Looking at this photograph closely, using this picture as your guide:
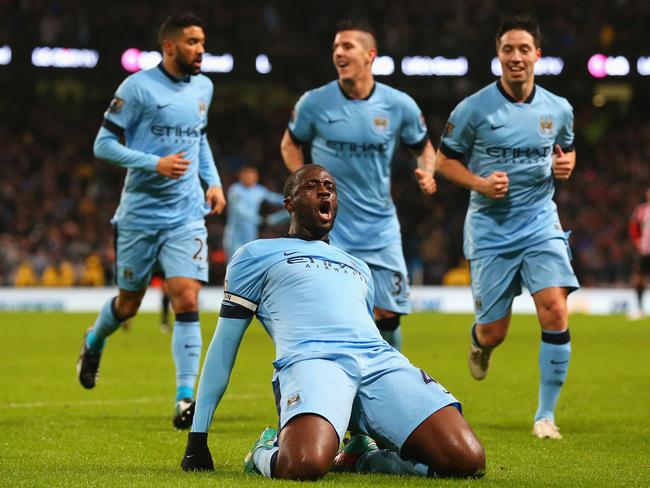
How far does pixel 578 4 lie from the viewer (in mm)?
32562

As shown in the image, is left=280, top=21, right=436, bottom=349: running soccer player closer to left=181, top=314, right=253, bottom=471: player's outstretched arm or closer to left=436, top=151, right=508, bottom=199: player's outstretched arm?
left=436, top=151, right=508, bottom=199: player's outstretched arm

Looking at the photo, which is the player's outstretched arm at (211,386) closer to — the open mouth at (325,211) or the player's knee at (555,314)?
the open mouth at (325,211)

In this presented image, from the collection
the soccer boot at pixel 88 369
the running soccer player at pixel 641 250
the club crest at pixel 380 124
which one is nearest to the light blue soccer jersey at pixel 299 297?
the club crest at pixel 380 124

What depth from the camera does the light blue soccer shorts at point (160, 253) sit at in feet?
26.8

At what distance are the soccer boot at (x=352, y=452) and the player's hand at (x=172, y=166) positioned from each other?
9.36 ft

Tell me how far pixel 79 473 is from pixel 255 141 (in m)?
28.8

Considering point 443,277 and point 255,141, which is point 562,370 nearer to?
point 443,277

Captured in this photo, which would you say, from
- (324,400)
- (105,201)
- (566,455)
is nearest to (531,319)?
(105,201)

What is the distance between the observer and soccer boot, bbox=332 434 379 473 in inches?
219

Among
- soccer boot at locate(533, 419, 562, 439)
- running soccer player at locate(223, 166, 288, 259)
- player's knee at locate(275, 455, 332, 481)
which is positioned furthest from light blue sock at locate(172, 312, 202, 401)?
running soccer player at locate(223, 166, 288, 259)

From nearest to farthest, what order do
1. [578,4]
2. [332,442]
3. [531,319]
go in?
1. [332,442]
2. [531,319]
3. [578,4]

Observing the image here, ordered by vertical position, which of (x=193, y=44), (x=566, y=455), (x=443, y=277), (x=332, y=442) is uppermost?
(x=193, y=44)

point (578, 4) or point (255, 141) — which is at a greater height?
point (578, 4)

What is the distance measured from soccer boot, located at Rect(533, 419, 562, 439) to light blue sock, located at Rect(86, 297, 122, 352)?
3.19m
